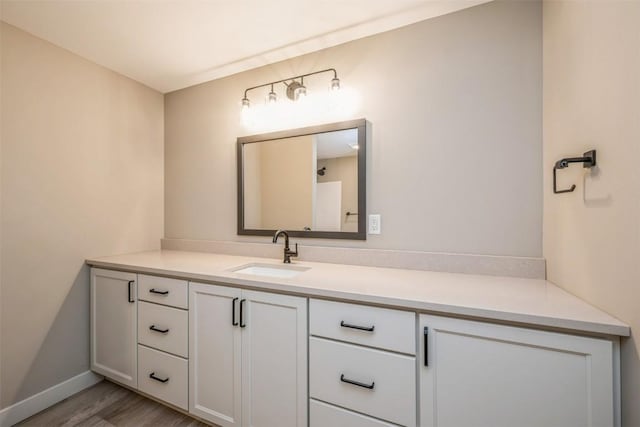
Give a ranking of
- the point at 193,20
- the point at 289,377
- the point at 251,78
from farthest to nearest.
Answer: the point at 251,78, the point at 193,20, the point at 289,377

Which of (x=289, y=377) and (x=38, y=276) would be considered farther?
(x=38, y=276)

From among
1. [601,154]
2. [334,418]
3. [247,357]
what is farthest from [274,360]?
[601,154]

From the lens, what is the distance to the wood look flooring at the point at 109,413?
1602mm

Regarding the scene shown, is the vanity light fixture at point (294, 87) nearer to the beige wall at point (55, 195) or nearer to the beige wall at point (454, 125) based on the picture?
the beige wall at point (454, 125)

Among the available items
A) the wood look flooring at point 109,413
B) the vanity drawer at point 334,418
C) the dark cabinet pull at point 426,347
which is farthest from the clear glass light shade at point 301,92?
the wood look flooring at point 109,413

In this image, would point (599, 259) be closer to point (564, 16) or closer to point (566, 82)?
point (566, 82)

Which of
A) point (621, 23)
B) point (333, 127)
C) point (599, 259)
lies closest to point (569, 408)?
point (599, 259)

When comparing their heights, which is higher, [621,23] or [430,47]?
[430,47]

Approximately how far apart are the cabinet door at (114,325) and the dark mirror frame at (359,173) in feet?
2.76

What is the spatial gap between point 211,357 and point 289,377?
49 cm

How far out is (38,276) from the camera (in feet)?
5.69

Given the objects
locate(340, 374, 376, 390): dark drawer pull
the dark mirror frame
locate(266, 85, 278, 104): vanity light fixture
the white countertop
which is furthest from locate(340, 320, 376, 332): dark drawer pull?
locate(266, 85, 278, 104): vanity light fixture

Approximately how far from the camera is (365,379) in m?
1.13

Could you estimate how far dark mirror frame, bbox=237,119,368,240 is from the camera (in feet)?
5.66
